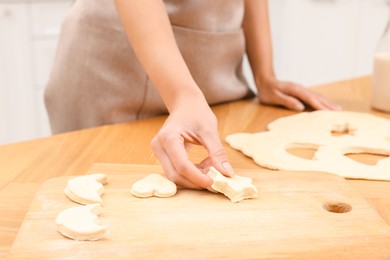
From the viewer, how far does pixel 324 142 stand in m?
0.88

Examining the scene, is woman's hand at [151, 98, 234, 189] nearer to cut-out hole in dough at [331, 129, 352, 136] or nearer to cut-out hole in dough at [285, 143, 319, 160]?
cut-out hole in dough at [285, 143, 319, 160]

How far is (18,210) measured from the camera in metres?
0.65

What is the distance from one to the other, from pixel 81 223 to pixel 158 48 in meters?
0.33

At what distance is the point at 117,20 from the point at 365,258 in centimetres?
68

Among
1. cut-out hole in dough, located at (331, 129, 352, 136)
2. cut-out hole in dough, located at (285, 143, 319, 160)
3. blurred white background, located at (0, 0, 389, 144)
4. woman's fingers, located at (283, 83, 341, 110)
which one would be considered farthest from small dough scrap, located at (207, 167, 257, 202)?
blurred white background, located at (0, 0, 389, 144)

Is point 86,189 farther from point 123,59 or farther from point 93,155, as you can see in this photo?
point 123,59

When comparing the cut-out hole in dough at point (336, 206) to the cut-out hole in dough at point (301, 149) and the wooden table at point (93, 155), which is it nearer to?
the wooden table at point (93, 155)

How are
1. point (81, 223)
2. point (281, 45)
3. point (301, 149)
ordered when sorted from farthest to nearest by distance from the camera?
point (281, 45) → point (301, 149) → point (81, 223)

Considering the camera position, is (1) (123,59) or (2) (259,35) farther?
(2) (259,35)

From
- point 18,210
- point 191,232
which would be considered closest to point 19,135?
point 18,210

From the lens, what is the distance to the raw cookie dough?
778mm

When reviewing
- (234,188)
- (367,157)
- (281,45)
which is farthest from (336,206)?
(281,45)

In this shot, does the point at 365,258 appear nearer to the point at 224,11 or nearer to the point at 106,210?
the point at 106,210

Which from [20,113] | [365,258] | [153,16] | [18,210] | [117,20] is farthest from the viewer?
[20,113]
